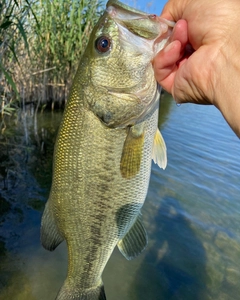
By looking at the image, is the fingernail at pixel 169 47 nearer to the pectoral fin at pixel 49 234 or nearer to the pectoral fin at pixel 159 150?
the pectoral fin at pixel 159 150

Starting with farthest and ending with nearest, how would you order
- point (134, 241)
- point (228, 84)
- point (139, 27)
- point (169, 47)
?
point (134, 241)
point (139, 27)
point (169, 47)
point (228, 84)

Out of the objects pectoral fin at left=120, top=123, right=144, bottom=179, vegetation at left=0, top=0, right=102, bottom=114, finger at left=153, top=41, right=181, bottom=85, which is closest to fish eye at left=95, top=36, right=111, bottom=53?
finger at left=153, top=41, right=181, bottom=85

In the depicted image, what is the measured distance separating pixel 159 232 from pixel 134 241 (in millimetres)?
3115

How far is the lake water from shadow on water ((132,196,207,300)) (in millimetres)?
14

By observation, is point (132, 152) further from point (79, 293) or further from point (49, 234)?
point (79, 293)

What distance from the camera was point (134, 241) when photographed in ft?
7.86

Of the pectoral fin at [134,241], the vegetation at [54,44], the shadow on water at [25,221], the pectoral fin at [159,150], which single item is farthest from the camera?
the vegetation at [54,44]

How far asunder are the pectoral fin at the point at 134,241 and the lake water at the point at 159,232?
1.96m

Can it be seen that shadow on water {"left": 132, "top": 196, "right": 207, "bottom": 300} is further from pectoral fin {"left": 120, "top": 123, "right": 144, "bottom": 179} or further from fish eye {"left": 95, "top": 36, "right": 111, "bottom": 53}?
fish eye {"left": 95, "top": 36, "right": 111, "bottom": 53}

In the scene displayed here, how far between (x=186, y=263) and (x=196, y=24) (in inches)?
151

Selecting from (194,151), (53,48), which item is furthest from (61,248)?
(53,48)

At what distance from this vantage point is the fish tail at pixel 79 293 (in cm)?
241

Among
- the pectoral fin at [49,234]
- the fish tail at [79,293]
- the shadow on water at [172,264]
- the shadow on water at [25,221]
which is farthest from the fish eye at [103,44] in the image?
the shadow on water at [172,264]

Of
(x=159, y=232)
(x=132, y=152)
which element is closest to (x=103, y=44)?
(x=132, y=152)
